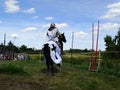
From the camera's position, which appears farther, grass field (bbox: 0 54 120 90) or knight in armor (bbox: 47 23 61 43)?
knight in armor (bbox: 47 23 61 43)

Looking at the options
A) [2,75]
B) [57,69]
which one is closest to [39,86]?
[2,75]

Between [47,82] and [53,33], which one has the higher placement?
[53,33]

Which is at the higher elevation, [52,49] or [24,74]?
[52,49]

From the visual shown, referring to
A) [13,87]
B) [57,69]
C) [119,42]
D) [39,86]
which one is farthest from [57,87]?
[119,42]

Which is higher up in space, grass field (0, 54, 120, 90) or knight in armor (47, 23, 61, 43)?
knight in armor (47, 23, 61, 43)

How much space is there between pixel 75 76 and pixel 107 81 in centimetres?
114

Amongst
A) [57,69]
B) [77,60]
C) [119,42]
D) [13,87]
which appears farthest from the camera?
[119,42]

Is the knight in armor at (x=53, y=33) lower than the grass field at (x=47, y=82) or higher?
higher

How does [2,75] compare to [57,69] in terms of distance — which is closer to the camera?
[2,75]

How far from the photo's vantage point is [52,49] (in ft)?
44.2

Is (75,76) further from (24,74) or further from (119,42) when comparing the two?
(119,42)

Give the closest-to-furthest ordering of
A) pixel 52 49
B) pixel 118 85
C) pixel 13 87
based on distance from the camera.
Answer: pixel 13 87
pixel 118 85
pixel 52 49

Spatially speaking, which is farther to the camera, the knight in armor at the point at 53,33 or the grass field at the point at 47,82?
Result: the knight in armor at the point at 53,33

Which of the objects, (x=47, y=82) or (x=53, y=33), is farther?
(x=53, y=33)
